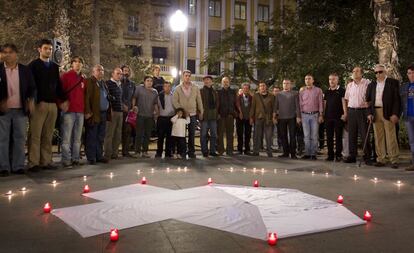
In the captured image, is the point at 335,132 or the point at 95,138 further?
the point at 335,132

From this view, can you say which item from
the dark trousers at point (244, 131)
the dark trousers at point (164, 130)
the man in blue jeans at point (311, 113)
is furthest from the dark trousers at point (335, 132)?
the dark trousers at point (164, 130)

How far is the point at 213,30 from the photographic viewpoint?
164ft

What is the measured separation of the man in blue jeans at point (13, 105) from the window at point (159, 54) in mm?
40486

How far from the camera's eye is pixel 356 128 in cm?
1034

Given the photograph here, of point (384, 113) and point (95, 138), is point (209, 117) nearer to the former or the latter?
point (95, 138)

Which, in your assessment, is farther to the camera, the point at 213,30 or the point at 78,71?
the point at 213,30

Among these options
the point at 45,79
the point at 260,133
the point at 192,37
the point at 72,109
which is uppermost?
the point at 192,37

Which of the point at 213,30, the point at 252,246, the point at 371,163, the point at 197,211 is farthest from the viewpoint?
the point at 213,30

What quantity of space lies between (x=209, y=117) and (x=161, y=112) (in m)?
1.18

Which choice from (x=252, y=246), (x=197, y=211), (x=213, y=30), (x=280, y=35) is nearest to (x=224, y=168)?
(x=197, y=211)

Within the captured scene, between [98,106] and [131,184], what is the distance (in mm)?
3043

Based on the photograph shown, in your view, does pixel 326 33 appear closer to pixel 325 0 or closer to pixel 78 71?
pixel 325 0

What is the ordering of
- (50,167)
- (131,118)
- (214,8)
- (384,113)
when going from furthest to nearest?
(214,8) → (131,118) → (384,113) → (50,167)

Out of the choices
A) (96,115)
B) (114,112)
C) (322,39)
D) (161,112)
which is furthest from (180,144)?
(322,39)
